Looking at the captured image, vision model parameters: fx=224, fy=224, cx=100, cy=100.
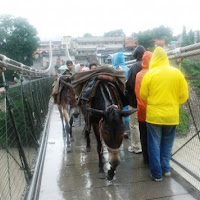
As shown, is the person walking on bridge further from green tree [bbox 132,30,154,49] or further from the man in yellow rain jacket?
green tree [bbox 132,30,154,49]

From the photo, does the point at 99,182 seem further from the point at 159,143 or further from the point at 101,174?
the point at 159,143

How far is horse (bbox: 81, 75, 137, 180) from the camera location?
2.77m

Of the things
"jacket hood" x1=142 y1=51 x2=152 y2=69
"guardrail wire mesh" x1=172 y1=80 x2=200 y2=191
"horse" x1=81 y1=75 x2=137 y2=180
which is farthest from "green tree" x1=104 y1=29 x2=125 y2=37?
"horse" x1=81 y1=75 x2=137 y2=180

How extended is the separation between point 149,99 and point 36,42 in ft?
162

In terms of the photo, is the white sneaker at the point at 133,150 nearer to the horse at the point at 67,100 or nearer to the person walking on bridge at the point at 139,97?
the person walking on bridge at the point at 139,97

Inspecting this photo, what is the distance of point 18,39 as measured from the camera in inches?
1841

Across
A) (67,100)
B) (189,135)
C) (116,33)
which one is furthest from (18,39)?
(116,33)

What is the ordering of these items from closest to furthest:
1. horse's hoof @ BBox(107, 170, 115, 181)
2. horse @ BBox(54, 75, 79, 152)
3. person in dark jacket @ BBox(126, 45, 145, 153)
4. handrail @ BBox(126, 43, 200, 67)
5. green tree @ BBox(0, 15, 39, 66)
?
1. handrail @ BBox(126, 43, 200, 67)
2. horse's hoof @ BBox(107, 170, 115, 181)
3. person in dark jacket @ BBox(126, 45, 145, 153)
4. horse @ BBox(54, 75, 79, 152)
5. green tree @ BBox(0, 15, 39, 66)

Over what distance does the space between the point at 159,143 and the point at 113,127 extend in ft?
2.93

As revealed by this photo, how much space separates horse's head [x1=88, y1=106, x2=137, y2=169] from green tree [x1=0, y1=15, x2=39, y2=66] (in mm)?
46331

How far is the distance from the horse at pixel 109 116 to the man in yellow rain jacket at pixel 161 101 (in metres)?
0.47

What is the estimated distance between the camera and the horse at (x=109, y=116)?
9.07ft

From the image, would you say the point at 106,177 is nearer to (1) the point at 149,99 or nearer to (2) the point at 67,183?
(2) the point at 67,183

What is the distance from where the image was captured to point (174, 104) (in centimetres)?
304
